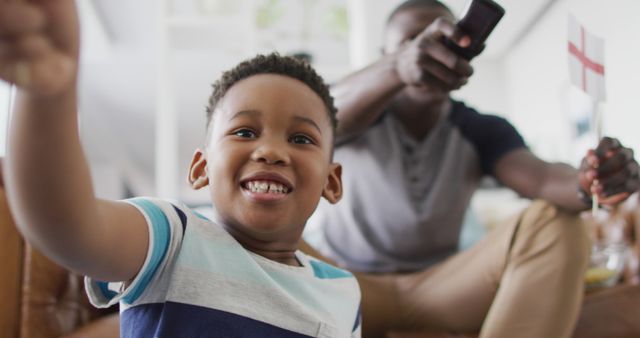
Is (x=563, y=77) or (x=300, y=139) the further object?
(x=563, y=77)

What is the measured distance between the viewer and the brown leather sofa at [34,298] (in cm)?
87

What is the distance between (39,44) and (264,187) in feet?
0.99

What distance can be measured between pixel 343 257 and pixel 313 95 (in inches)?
21.9

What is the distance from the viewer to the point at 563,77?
2.83 m

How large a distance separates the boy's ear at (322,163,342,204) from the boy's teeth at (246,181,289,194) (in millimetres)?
161

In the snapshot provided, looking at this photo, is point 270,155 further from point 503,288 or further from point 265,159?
point 503,288

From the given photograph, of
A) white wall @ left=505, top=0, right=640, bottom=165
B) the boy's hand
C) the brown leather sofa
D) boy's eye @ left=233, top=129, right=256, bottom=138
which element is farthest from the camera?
white wall @ left=505, top=0, right=640, bottom=165

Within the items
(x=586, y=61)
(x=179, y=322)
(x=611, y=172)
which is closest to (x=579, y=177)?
(x=611, y=172)

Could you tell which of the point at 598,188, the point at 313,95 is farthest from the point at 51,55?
the point at 598,188

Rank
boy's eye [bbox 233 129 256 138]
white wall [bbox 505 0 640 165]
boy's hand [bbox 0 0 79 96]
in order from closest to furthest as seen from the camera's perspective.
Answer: boy's hand [bbox 0 0 79 96] < boy's eye [bbox 233 129 256 138] < white wall [bbox 505 0 640 165]

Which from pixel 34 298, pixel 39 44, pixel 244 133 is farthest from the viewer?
pixel 34 298

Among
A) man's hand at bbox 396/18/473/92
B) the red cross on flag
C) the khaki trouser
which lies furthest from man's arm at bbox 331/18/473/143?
the khaki trouser

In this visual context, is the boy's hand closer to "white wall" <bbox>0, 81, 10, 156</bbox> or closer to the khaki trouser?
"white wall" <bbox>0, 81, 10, 156</bbox>

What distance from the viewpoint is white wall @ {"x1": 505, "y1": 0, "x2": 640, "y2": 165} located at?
180 cm
